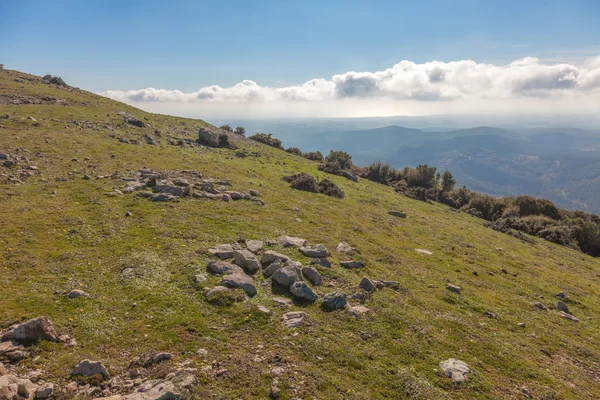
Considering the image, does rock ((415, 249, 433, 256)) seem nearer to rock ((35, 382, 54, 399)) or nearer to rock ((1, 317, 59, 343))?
rock ((1, 317, 59, 343))

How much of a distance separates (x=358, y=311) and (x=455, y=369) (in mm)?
4078

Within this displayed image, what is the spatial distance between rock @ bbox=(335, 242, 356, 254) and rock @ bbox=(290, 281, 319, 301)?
6827 mm

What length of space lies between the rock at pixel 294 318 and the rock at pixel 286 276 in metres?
1.92

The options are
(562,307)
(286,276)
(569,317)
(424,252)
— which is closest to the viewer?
(286,276)

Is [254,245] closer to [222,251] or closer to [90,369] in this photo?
[222,251]

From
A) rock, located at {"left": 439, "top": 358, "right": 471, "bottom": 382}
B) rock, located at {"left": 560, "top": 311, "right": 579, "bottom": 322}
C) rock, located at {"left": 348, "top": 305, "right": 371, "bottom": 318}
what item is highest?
rock, located at {"left": 348, "top": 305, "right": 371, "bottom": 318}

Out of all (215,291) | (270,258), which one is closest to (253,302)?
(215,291)

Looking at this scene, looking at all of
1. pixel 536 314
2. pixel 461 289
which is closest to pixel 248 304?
pixel 461 289

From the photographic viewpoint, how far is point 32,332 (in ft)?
30.9

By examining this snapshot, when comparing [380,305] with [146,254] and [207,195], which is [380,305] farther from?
[207,195]

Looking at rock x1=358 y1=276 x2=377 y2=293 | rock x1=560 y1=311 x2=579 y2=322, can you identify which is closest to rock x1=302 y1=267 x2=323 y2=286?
rock x1=358 y1=276 x2=377 y2=293

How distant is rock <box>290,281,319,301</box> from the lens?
13648 mm

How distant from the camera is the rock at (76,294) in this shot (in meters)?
11.7

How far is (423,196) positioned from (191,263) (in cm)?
5012
